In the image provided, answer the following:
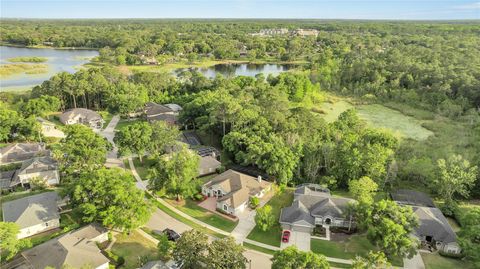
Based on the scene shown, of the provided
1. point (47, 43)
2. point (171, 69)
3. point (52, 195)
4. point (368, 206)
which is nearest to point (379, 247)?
point (368, 206)

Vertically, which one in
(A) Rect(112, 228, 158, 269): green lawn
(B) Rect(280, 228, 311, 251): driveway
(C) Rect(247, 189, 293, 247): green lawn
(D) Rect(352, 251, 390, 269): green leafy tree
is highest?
(D) Rect(352, 251, 390, 269): green leafy tree

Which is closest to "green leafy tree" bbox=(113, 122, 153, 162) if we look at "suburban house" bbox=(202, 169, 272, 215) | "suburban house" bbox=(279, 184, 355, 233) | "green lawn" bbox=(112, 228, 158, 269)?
"suburban house" bbox=(202, 169, 272, 215)

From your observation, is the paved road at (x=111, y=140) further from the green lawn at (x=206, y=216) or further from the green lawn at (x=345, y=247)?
the green lawn at (x=345, y=247)

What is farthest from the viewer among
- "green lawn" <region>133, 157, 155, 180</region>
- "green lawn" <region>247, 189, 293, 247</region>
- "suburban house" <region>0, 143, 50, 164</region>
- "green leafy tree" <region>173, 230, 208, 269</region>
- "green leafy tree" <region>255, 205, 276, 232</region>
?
"suburban house" <region>0, 143, 50, 164</region>

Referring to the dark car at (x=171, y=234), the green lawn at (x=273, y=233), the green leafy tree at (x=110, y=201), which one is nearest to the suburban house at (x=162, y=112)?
the green leafy tree at (x=110, y=201)

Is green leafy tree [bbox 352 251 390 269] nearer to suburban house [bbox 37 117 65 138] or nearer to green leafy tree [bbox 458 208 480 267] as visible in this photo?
green leafy tree [bbox 458 208 480 267]

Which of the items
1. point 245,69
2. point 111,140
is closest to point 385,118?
point 111,140
